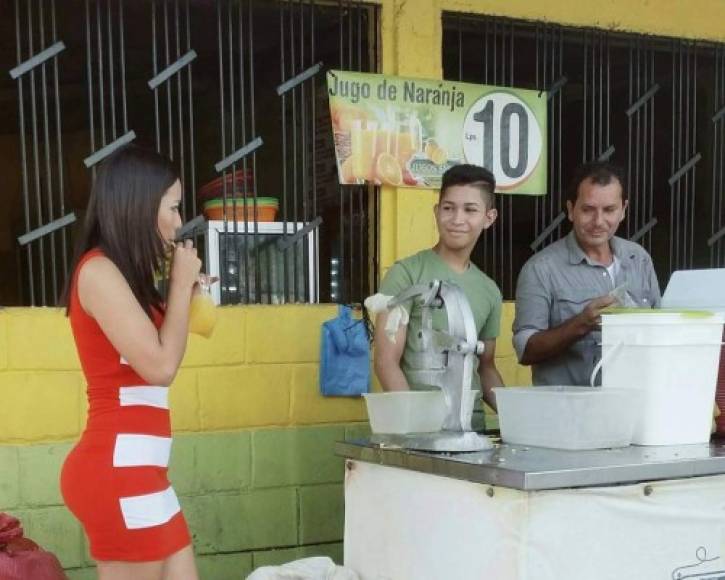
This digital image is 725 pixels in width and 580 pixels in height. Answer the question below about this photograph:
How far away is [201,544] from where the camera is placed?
3643 millimetres

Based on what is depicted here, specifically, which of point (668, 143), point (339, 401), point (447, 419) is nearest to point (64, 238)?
point (339, 401)

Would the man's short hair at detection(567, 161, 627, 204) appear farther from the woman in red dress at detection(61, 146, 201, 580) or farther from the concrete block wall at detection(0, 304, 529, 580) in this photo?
the woman in red dress at detection(61, 146, 201, 580)

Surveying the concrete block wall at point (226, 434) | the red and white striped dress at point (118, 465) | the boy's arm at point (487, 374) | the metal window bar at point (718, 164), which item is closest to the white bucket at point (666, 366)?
the boy's arm at point (487, 374)

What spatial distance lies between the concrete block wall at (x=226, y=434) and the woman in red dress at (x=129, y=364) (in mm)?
1287

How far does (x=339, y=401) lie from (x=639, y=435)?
71.2 inches

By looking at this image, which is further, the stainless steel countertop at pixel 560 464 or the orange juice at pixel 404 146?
the orange juice at pixel 404 146

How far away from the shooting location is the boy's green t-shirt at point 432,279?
289 centimetres

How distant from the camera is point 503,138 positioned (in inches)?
165

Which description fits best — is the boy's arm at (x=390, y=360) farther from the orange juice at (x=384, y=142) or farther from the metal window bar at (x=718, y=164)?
the metal window bar at (x=718, y=164)

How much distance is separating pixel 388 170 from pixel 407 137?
178 mm

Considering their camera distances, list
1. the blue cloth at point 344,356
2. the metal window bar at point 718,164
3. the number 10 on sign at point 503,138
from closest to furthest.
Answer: the blue cloth at point 344,356, the number 10 on sign at point 503,138, the metal window bar at point 718,164

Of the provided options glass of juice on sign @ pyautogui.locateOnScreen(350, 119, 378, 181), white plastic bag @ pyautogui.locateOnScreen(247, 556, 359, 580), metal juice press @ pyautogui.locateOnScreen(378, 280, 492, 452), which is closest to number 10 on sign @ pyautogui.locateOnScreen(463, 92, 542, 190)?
glass of juice on sign @ pyautogui.locateOnScreen(350, 119, 378, 181)

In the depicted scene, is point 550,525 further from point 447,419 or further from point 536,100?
point 536,100

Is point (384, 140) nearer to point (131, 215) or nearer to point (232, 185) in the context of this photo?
point (232, 185)
